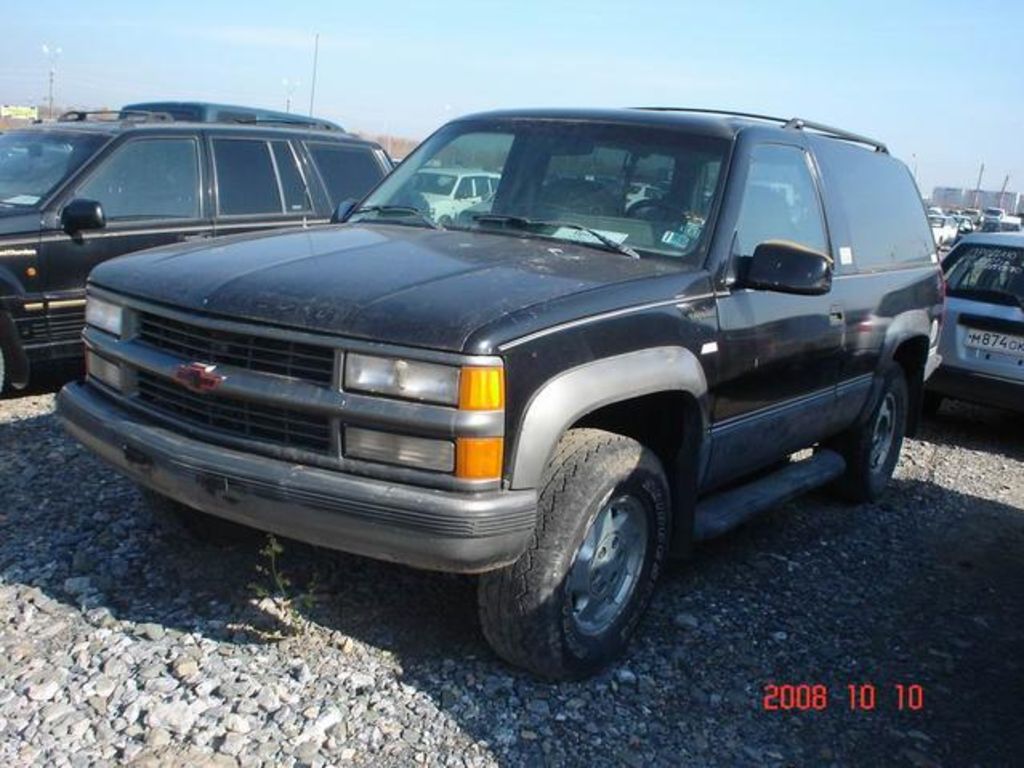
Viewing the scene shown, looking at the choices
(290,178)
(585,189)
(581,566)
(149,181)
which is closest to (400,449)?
(581,566)

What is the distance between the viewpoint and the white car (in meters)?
4.33

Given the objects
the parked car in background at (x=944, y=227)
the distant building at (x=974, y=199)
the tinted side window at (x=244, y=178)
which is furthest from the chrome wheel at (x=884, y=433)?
the distant building at (x=974, y=199)

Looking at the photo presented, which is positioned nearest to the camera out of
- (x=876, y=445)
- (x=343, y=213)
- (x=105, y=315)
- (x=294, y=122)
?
(x=105, y=315)

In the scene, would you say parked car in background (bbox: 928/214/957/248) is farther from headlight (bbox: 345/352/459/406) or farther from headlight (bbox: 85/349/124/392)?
headlight (bbox: 345/352/459/406)

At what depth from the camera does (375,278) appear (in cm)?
320

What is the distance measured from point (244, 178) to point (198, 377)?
4.47 metres

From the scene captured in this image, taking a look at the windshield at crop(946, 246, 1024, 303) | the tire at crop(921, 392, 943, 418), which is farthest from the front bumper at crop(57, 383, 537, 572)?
the tire at crop(921, 392, 943, 418)

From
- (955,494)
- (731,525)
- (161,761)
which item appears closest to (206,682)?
(161,761)

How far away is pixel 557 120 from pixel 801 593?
92.3 inches

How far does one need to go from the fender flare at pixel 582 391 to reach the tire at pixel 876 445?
240 cm

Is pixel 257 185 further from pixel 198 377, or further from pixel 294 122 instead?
pixel 198 377

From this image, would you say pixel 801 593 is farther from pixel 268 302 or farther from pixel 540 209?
pixel 268 302

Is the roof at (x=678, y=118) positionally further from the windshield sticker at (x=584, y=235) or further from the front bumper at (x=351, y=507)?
the front bumper at (x=351, y=507)

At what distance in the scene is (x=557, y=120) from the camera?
4449mm
